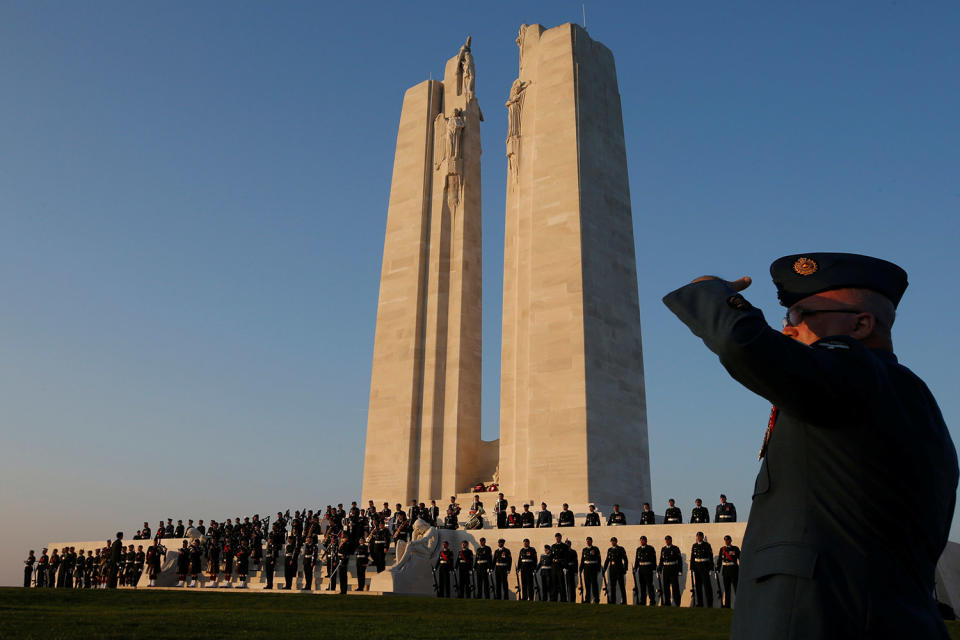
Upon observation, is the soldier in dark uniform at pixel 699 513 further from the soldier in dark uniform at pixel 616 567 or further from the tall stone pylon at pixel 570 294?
the tall stone pylon at pixel 570 294

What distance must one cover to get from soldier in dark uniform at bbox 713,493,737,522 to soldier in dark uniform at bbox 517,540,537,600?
12.7 feet

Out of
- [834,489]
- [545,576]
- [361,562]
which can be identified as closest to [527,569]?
[545,576]

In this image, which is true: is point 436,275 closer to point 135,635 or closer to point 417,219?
point 417,219

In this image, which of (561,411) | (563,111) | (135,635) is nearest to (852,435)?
(135,635)

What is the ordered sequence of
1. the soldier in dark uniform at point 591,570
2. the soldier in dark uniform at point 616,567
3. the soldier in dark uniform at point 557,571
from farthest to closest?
the soldier in dark uniform at point 557,571
the soldier in dark uniform at point 591,570
the soldier in dark uniform at point 616,567

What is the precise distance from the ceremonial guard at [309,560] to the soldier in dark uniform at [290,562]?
50 cm

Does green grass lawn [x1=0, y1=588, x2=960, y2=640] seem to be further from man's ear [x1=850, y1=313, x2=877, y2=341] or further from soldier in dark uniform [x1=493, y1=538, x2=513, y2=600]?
man's ear [x1=850, y1=313, x2=877, y2=341]

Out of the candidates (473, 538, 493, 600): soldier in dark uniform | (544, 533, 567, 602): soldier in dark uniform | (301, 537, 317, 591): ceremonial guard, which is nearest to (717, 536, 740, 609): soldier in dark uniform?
(544, 533, 567, 602): soldier in dark uniform

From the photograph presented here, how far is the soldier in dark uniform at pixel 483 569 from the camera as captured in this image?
58.2 feet

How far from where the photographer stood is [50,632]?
343 inches

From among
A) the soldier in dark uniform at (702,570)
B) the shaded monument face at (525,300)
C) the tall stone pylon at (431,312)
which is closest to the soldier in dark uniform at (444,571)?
the soldier in dark uniform at (702,570)

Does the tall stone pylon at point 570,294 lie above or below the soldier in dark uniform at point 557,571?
above

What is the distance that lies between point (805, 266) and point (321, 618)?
10.1 metres

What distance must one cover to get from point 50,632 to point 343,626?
306cm
